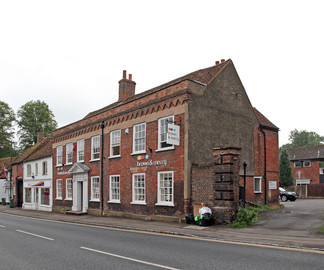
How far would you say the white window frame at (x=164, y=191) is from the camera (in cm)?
1752

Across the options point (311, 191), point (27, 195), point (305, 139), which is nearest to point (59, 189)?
point (27, 195)

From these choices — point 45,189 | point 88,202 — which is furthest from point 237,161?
point 45,189

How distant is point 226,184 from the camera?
579 inches

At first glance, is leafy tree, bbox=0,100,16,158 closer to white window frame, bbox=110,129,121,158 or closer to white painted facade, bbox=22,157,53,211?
white painted facade, bbox=22,157,53,211

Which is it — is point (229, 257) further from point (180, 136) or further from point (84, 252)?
point (180, 136)

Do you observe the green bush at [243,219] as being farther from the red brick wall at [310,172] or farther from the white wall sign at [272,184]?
the red brick wall at [310,172]

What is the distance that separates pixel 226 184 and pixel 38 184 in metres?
25.2

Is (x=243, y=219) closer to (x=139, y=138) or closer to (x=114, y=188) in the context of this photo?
(x=139, y=138)

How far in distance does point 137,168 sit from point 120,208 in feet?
11.2

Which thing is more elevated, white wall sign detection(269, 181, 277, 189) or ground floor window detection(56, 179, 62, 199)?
white wall sign detection(269, 181, 277, 189)

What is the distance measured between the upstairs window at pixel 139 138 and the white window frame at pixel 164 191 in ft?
7.99

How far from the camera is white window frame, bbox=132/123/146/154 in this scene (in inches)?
788

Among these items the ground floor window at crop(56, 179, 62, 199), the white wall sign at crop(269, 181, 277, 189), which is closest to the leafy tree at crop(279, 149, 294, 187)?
the white wall sign at crop(269, 181, 277, 189)

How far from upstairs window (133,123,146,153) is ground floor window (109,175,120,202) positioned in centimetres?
301
